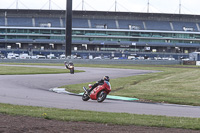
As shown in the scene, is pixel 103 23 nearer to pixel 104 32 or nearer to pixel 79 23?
pixel 104 32

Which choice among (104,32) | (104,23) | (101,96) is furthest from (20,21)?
Answer: (101,96)

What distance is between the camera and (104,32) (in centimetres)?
12356

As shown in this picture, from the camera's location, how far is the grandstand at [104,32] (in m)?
121

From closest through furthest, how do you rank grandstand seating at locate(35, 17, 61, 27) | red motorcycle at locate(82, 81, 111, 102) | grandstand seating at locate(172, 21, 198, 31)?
red motorcycle at locate(82, 81, 111, 102) < grandstand seating at locate(35, 17, 61, 27) < grandstand seating at locate(172, 21, 198, 31)

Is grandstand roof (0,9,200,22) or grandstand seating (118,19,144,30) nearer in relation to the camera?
grandstand roof (0,9,200,22)

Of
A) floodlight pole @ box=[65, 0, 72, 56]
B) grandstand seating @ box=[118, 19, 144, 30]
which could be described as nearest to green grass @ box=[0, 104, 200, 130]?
floodlight pole @ box=[65, 0, 72, 56]

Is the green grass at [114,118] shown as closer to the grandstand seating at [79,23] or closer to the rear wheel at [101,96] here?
the rear wheel at [101,96]

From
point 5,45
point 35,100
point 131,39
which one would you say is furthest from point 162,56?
point 35,100

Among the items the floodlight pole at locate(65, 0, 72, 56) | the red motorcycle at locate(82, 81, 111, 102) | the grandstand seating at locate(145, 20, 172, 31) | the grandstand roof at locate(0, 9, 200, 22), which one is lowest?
the red motorcycle at locate(82, 81, 111, 102)

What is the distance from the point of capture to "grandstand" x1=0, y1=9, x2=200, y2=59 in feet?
396

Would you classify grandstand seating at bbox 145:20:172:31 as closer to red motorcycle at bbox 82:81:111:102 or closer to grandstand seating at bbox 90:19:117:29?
grandstand seating at bbox 90:19:117:29

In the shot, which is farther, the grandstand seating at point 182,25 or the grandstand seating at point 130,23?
the grandstand seating at point 182,25

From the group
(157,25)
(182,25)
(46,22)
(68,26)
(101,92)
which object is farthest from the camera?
(182,25)

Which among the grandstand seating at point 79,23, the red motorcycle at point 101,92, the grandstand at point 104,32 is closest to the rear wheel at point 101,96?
the red motorcycle at point 101,92
